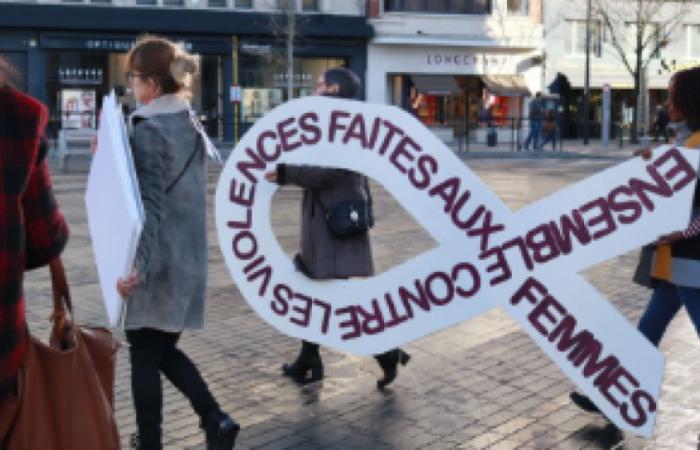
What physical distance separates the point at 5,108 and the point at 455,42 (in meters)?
37.2

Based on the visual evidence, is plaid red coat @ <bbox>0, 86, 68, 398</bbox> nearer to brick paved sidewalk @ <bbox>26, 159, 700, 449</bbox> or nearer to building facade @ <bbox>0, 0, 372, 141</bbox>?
brick paved sidewalk @ <bbox>26, 159, 700, 449</bbox>

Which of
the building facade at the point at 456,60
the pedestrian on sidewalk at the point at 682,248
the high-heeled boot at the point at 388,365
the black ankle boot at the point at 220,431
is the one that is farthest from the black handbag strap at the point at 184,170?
the building facade at the point at 456,60

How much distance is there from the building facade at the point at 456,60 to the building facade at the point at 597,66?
0.94 metres

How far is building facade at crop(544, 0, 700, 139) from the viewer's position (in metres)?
41.7

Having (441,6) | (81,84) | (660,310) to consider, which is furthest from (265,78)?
(660,310)

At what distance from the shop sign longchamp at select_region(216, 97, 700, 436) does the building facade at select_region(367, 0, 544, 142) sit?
32858 mm

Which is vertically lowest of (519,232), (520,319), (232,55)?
(520,319)

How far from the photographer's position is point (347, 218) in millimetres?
5145

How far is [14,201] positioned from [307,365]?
3.31 metres

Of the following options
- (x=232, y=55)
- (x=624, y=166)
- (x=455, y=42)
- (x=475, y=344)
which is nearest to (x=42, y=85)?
(x=232, y=55)

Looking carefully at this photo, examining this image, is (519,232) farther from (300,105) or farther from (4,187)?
(4,187)

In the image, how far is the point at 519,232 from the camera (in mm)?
4582

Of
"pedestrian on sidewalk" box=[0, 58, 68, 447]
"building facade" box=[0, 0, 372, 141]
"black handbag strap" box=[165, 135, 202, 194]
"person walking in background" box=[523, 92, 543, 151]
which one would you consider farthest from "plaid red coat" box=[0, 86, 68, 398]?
"person walking in background" box=[523, 92, 543, 151]

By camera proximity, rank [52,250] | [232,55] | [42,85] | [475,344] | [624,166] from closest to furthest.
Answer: [52,250] < [624,166] < [475,344] < [42,85] < [232,55]
